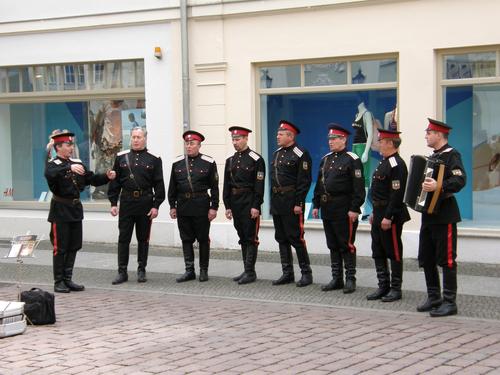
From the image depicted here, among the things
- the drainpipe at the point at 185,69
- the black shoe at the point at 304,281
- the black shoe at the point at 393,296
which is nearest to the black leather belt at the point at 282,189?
the black shoe at the point at 304,281

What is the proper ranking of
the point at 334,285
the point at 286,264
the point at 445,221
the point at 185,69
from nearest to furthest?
the point at 445,221 → the point at 334,285 → the point at 286,264 → the point at 185,69

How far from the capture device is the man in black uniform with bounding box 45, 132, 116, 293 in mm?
10391

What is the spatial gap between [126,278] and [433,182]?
15.5ft

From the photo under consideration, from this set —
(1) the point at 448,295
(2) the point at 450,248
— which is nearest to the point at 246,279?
(1) the point at 448,295

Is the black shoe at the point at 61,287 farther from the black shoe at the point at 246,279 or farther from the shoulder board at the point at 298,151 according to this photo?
the shoulder board at the point at 298,151

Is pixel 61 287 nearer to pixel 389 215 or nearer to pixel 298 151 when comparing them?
pixel 298 151

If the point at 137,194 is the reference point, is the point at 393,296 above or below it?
below

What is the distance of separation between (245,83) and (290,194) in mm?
3659

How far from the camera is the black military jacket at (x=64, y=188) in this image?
10.4 m

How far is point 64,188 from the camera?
10.5 m

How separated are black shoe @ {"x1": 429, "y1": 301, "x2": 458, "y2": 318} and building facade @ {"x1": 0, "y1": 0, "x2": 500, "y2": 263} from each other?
3508 millimetres

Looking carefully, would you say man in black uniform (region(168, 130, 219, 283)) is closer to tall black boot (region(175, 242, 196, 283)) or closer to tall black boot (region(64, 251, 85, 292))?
tall black boot (region(175, 242, 196, 283))

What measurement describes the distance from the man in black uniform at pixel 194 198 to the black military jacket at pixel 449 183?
342 cm

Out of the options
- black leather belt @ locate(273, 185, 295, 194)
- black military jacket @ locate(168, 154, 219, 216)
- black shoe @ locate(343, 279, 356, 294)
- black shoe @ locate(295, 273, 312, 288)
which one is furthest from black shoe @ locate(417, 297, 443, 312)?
black military jacket @ locate(168, 154, 219, 216)
